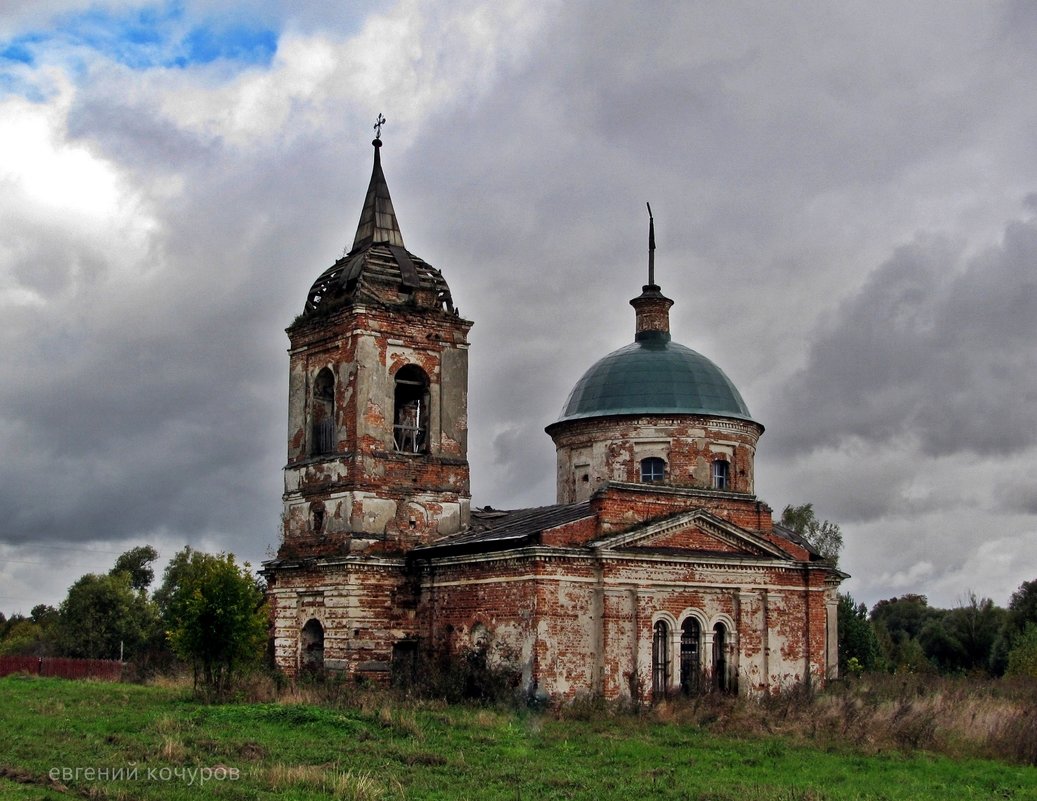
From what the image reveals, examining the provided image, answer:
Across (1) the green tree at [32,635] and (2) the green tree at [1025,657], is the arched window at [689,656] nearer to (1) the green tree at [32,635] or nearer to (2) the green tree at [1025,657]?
(2) the green tree at [1025,657]

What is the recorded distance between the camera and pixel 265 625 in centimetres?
2377

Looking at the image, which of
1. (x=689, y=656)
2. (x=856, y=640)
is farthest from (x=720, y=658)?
(x=856, y=640)

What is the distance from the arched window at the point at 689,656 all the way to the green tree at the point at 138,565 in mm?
46149

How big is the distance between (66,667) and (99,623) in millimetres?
13925

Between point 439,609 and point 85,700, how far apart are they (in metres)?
7.19

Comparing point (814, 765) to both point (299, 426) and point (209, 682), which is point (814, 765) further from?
point (299, 426)

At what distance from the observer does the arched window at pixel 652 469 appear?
2920 cm

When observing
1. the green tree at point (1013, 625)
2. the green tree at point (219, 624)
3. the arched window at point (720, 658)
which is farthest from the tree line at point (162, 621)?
the green tree at point (1013, 625)

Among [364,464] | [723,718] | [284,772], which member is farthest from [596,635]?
[284,772]

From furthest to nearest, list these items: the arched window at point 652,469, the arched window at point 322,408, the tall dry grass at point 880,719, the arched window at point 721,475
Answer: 1. the arched window at point 721,475
2. the arched window at point 652,469
3. the arched window at point 322,408
4. the tall dry grass at point 880,719

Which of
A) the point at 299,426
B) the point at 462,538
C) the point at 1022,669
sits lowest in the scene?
the point at 1022,669

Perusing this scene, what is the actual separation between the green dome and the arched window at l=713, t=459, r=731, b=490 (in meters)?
1.20

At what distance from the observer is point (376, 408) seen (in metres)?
25.2

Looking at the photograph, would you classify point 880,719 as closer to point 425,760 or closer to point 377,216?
point 425,760
